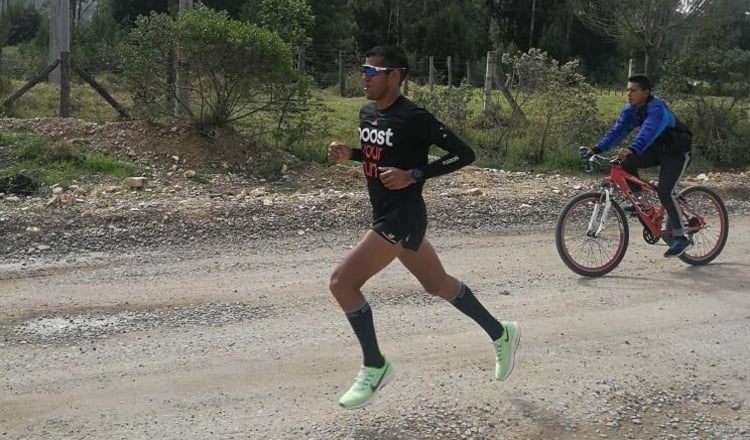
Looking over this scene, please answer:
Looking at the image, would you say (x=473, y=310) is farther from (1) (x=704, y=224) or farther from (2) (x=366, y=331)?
(1) (x=704, y=224)

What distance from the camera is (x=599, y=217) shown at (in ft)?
24.2

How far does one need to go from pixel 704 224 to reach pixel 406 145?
16.1 ft

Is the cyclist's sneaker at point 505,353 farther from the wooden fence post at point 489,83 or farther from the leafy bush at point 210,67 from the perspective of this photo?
the wooden fence post at point 489,83

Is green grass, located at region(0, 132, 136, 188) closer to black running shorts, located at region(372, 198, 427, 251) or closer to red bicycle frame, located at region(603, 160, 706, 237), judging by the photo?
red bicycle frame, located at region(603, 160, 706, 237)

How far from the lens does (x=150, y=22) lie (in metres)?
12.0

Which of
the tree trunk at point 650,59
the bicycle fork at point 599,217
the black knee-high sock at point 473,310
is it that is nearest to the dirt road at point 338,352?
the black knee-high sock at point 473,310

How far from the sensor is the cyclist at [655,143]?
712 centimetres

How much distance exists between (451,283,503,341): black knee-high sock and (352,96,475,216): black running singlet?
2.43 ft

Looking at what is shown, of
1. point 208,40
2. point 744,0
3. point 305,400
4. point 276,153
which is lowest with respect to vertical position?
point 305,400

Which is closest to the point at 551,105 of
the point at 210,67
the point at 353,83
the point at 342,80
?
the point at 210,67

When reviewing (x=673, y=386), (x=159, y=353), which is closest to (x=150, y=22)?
(x=159, y=353)

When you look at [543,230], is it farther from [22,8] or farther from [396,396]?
[22,8]

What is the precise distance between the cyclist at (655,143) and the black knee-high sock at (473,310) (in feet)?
10.5

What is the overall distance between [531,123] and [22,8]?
5873 cm
